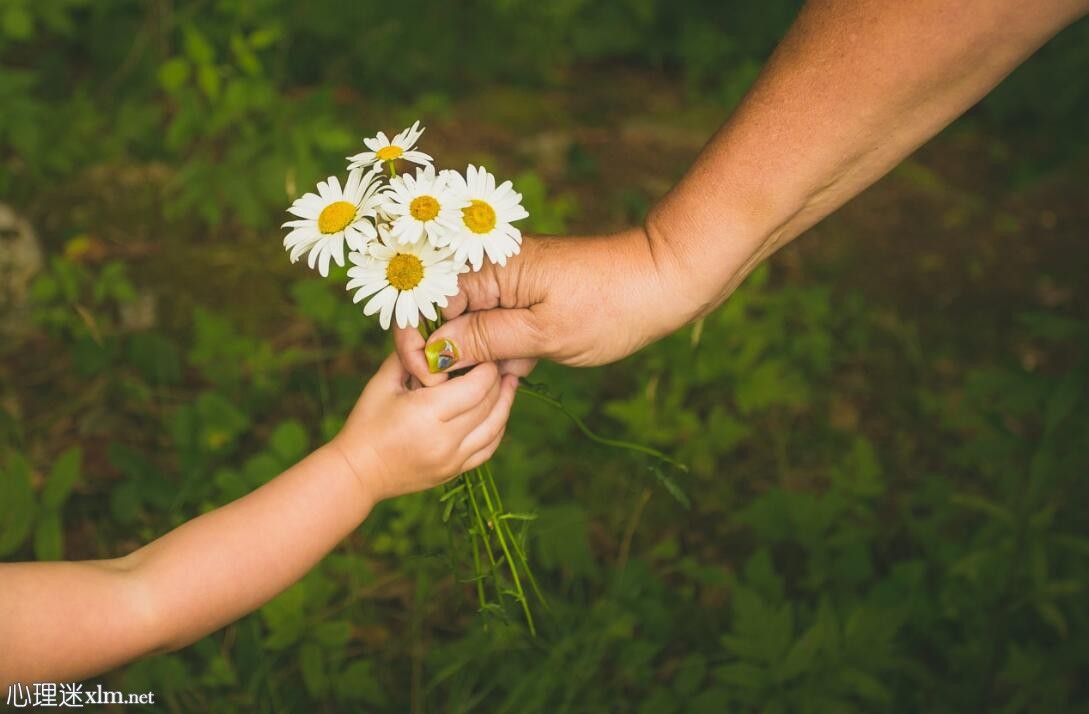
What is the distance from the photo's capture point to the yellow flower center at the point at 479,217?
123 centimetres

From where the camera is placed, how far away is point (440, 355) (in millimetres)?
1363

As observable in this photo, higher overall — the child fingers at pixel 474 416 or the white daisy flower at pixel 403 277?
the white daisy flower at pixel 403 277

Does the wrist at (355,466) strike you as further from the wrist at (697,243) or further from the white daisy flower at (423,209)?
the wrist at (697,243)

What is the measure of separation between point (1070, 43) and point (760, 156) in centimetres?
319

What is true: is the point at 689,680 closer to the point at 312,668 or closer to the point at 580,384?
the point at 312,668

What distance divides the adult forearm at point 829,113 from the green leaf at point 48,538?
1.34 m

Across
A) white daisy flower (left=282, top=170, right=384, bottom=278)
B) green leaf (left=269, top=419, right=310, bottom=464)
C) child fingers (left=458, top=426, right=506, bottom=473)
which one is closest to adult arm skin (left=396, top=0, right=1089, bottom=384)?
child fingers (left=458, top=426, right=506, bottom=473)

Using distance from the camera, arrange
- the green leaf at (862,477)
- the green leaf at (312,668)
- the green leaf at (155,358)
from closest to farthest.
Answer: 1. the green leaf at (312,668)
2. the green leaf at (862,477)
3. the green leaf at (155,358)

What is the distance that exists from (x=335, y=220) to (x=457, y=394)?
36cm

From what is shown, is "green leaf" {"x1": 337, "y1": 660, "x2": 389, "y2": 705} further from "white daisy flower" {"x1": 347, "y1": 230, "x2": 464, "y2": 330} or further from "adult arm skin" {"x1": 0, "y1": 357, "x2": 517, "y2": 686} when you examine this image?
"white daisy flower" {"x1": 347, "y1": 230, "x2": 464, "y2": 330}

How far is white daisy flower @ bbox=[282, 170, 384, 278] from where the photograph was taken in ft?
3.88

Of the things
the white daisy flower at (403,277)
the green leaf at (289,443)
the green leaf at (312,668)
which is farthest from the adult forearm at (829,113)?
the green leaf at (312,668)

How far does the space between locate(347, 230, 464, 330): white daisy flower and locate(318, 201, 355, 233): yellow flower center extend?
48 millimetres

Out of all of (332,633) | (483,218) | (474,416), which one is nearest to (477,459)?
(474,416)
